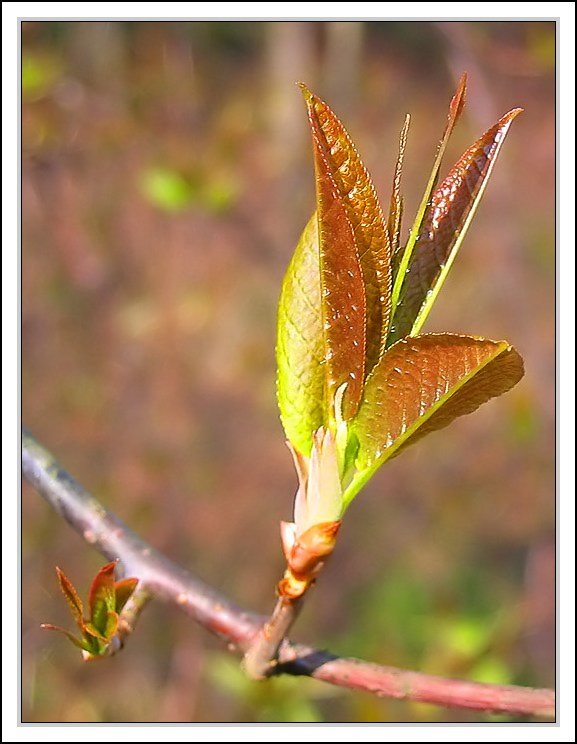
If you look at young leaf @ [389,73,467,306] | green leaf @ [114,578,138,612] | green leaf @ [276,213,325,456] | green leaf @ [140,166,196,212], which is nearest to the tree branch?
green leaf @ [114,578,138,612]

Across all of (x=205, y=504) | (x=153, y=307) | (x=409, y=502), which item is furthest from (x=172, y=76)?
(x=409, y=502)

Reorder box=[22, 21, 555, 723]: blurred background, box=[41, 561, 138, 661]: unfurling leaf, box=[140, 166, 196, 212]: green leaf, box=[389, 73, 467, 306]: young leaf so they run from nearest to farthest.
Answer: box=[389, 73, 467, 306]: young leaf < box=[41, 561, 138, 661]: unfurling leaf < box=[140, 166, 196, 212]: green leaf < box=[22, 21, 555, 723]: blurred background

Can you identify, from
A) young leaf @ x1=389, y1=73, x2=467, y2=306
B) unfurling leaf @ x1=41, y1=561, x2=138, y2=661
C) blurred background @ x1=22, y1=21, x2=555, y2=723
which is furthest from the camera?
blurred background @ x1=22, y1=21, x2=555, y2=723

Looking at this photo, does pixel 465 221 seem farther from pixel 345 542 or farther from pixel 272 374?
pixel 272 374

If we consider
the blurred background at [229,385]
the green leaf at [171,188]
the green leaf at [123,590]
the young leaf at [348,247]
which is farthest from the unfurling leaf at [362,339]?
the green leaf at [171,188]

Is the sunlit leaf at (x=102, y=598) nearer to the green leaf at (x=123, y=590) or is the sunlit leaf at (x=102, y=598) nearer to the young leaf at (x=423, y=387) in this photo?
the green leaf at (x=123, y=590)

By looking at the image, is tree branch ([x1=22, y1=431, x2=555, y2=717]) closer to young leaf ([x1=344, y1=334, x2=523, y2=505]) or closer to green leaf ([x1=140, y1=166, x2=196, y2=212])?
young leaf ([x1=344, y1=334, x2=523, y2=505])

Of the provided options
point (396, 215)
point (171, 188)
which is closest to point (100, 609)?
point (396, 215)
